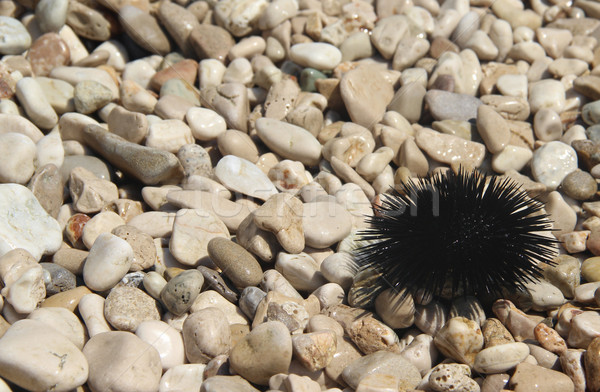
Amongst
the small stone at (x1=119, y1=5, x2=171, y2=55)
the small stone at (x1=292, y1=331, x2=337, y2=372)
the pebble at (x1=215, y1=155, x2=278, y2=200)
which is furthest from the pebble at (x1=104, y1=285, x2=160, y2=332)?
the small stone at (x1=119, y1=5, x2=171, y2=55)

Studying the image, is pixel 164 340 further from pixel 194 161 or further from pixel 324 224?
pixel 194 161

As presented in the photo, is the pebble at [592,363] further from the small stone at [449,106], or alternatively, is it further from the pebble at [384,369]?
the small stone at [449,106]

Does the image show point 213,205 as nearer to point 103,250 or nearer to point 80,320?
point 103,250

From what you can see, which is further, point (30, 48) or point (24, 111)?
point (30, 48)

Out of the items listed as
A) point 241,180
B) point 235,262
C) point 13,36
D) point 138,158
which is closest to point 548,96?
point 241,180

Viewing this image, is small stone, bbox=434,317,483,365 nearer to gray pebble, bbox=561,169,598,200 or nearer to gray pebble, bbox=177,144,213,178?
gray pebble, bbox=561,169,598,200

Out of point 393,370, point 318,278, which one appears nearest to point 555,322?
point 393,370
